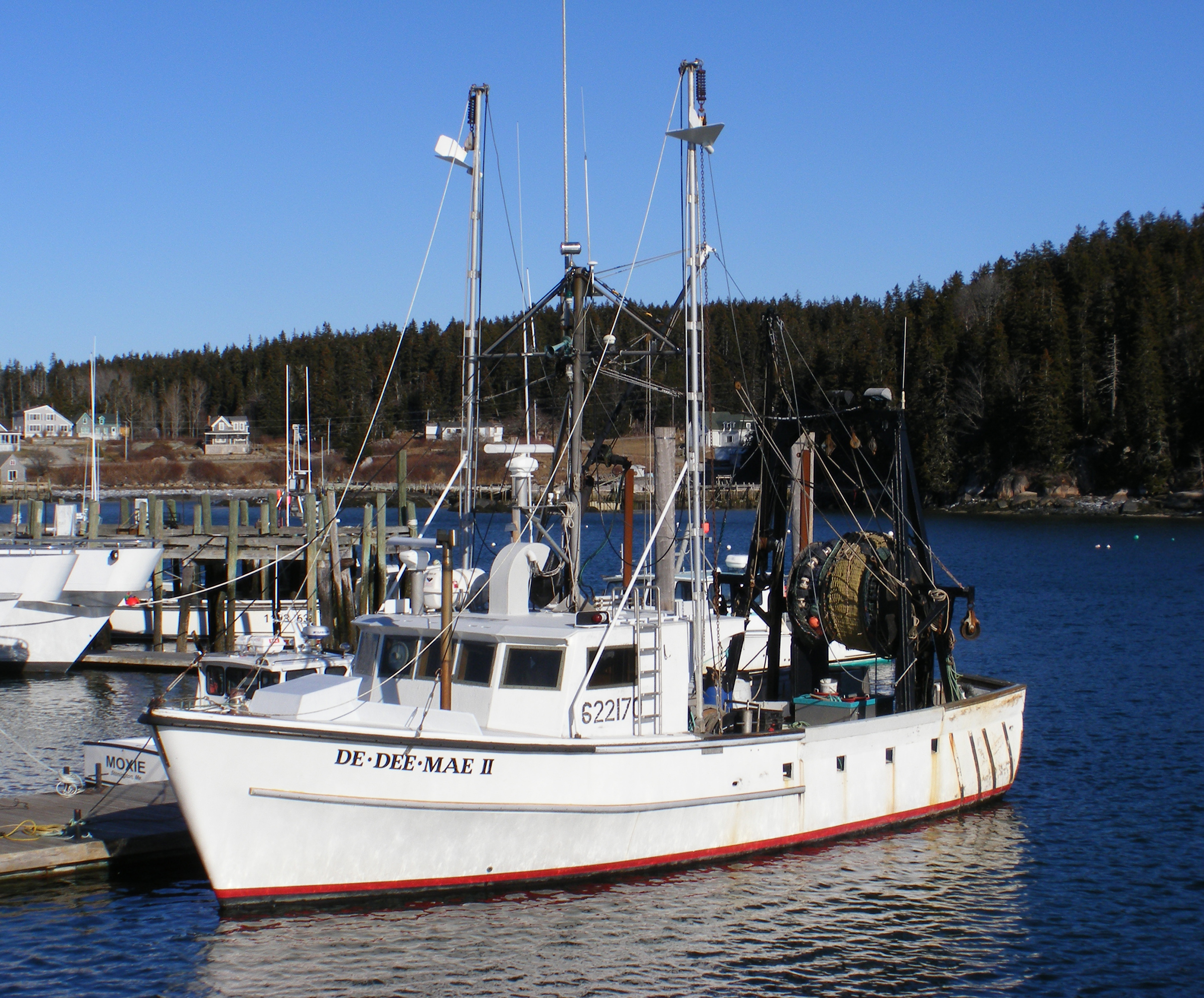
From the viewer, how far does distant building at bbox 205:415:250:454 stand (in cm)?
16112

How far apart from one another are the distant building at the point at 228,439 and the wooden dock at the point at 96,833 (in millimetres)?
147826

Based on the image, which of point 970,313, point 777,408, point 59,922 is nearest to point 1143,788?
point 777,408

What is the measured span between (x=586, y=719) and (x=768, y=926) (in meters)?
3.48

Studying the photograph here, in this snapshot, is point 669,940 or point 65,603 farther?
point 65,603

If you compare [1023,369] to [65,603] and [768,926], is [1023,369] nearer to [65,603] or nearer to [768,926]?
[65,603]

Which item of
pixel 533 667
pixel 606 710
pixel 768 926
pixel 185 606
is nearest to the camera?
pixel 768 926

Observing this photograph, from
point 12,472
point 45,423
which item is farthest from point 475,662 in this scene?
point 45,423

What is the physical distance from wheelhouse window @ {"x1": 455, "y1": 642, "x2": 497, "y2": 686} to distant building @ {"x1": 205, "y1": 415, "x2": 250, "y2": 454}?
496 feet

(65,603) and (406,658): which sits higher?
(406,658)

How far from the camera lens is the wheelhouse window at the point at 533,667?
15742 millimetres

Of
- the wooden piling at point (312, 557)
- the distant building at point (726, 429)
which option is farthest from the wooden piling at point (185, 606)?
the distant building at point (726, 429)

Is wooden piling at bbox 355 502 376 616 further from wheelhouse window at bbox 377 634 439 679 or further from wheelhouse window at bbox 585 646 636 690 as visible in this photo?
wheelhouse window at bbox 585 646 636 690

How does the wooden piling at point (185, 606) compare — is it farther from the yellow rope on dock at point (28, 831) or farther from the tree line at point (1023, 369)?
the tree line at point (1023, 369)

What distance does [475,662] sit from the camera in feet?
52.7
